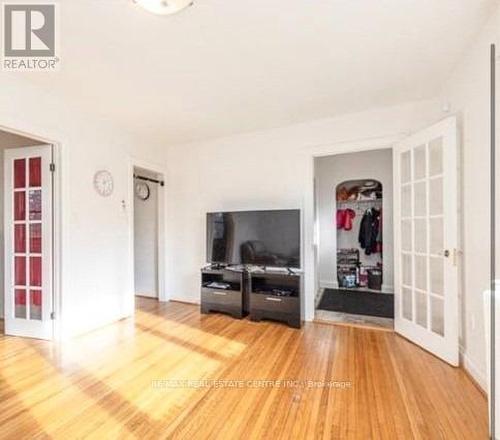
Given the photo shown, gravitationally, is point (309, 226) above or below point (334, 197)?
below

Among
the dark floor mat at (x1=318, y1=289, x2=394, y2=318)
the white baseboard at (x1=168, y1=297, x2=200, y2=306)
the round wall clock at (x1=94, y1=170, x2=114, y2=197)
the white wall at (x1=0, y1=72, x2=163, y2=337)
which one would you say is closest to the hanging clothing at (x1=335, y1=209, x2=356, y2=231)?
the dark floor mat at (x1=318, y1=289, x2=394, y2=318)

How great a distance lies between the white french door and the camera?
110 inches

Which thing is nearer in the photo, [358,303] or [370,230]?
[358,303]

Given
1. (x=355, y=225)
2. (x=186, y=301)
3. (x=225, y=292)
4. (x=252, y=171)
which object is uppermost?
(x=252, y=171)

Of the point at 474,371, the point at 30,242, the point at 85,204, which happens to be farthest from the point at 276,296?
the point at 30,242

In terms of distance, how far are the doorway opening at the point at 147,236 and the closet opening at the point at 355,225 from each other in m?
2.64

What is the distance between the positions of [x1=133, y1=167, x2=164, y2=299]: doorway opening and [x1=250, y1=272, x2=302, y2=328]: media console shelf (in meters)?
1.77

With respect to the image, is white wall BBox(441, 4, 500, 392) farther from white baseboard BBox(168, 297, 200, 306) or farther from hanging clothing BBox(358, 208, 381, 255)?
white baseboard BBox(168, 297, 200, 306)

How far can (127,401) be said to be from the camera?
181 cm

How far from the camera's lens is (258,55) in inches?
81.7

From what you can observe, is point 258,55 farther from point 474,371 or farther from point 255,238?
point 474,371

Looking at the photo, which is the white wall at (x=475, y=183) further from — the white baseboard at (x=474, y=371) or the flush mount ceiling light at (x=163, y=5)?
the flush mount ceiling light at (x=163, y=5)

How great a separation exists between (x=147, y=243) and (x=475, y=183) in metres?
4.16

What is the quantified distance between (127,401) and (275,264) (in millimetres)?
1986
